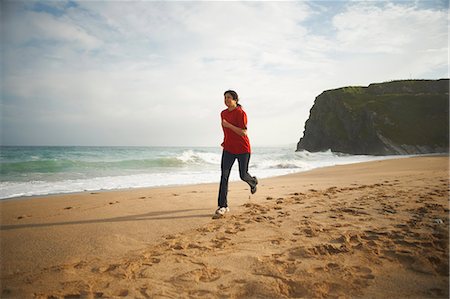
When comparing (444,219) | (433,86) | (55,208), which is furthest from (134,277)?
(433,86)

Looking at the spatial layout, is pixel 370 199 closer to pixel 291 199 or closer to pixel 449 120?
pixel 291 199

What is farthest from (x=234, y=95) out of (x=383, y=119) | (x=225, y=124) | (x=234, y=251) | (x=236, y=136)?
(x=383, y=119)

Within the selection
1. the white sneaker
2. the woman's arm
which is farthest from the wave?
the woman's arm

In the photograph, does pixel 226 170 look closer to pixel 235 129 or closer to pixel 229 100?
pixel 235 129

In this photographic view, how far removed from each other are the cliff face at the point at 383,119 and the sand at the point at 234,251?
40.7 m

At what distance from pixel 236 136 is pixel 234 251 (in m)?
2.50

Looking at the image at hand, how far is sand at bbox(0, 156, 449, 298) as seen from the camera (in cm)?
205

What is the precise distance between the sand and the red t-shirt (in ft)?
4.10

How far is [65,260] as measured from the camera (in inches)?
106

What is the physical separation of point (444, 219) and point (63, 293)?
191 inches

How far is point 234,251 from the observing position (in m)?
2.79

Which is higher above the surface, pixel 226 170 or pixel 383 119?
pixel 383 119

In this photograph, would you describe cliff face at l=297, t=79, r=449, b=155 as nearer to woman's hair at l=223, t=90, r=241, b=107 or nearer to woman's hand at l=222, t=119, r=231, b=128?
woman's hair at l=223, t=90, r=241, b=107

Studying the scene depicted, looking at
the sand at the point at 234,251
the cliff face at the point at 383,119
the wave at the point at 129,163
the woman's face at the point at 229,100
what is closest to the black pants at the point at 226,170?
the sand at the point at 234,251
